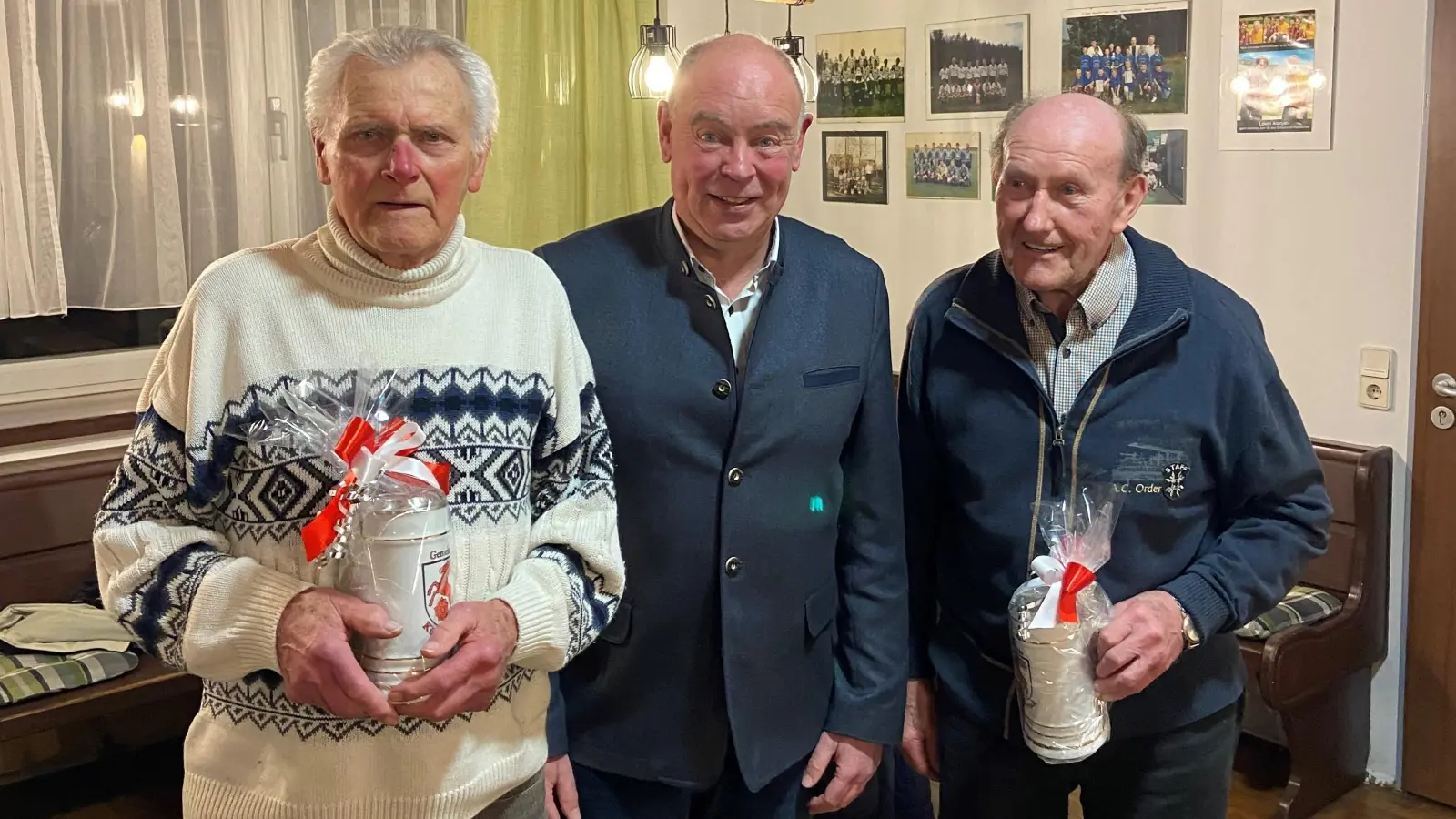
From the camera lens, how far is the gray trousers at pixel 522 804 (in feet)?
4.78

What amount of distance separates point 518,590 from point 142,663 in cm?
208

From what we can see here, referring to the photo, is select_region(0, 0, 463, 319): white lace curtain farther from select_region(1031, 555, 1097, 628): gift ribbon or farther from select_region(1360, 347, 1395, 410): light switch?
select_region(1360, 347, 1395, 410): light switch

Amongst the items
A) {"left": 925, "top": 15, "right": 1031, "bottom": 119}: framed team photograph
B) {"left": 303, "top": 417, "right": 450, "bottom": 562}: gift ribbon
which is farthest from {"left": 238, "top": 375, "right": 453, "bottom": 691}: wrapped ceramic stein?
{"left": 925, "top": 15, "right": 1031, "bottom": 119}: framed team photograph

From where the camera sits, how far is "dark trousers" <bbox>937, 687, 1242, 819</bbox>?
5.75ft

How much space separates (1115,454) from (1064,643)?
0.29 metres

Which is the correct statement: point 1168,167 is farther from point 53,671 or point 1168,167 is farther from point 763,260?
point 53,671

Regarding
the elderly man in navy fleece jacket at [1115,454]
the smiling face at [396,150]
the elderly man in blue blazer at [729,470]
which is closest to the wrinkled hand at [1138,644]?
the elderly man in navy fleece jacket at [1115,454]

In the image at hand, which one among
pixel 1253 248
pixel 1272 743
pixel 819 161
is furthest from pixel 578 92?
pixel 1272 743

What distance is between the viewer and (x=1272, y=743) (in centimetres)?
353

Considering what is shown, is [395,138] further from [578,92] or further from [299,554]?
[578,92]

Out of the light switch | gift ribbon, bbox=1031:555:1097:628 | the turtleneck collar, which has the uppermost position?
the turtleneck collar

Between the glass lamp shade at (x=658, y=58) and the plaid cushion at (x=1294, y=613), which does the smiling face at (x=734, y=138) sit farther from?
the plaid cushion at (x=1294, y=613)

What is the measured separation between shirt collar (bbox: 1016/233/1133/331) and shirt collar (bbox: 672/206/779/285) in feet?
1.14

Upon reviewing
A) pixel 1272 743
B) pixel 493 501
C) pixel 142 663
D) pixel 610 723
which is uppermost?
pixel 493 501
